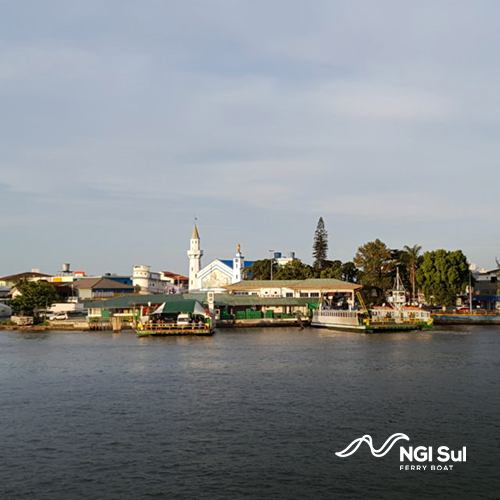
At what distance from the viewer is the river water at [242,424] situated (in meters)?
21.8

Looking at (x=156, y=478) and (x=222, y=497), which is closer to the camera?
(x=222, y=497)

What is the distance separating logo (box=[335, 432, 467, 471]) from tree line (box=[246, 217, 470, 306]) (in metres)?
94.9

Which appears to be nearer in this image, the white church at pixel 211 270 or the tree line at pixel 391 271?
the tree line at pixel 391 271

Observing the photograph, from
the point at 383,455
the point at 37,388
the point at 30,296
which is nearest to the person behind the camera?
the point at 383,455

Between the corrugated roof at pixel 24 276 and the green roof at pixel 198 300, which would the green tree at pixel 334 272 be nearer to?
the green roof at pixel 198 300

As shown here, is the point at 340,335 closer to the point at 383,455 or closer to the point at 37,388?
the point at 37,388

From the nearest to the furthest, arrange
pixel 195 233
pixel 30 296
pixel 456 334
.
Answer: pixel 456 334, pixel 30 296, pixel 195 233

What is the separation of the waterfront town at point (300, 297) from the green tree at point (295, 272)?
23 centimetres

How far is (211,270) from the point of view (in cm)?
18338

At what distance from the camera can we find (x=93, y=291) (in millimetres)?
149125

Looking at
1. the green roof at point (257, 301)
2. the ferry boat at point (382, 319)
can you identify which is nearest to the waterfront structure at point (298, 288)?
the green roof at point (257, 301)

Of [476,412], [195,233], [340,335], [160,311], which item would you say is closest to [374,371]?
[476,412]

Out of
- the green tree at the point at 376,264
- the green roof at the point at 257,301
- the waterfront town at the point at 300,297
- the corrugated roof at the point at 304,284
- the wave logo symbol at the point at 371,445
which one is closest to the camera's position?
the wave logo symbol at the point at 371,445

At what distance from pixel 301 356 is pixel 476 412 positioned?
27813 mm
